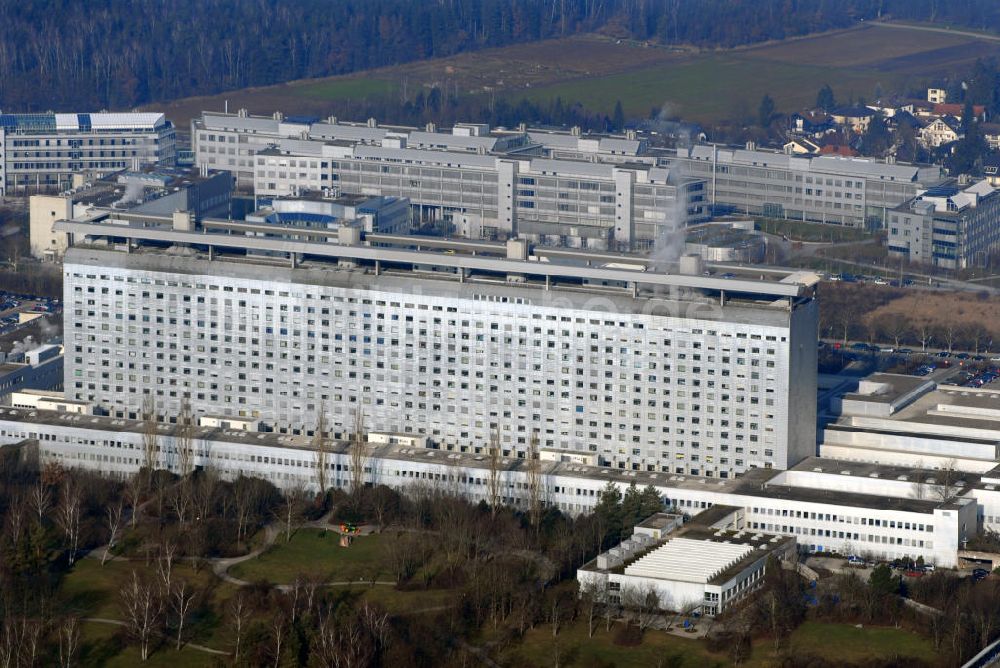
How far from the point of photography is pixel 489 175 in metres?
113

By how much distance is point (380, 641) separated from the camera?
61.6m

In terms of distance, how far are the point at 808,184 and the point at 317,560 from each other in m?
53.5

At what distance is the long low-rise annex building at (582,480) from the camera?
69.4 m

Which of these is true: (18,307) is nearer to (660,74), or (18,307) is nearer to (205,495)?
(205,495)

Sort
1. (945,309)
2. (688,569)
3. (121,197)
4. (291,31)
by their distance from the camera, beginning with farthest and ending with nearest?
(291,31)
(121,197)
(945,309)
(688,569)

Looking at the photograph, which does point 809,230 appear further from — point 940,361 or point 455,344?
point 455,344

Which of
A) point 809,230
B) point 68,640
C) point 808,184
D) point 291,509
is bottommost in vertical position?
point 68,640

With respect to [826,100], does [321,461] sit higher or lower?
lower

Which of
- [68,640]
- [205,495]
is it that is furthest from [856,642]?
[205,495]

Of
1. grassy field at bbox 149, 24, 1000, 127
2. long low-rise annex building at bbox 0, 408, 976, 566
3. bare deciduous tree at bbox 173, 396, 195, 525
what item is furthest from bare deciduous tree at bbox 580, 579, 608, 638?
grassy field at bbox 149, 24, 1000, 127

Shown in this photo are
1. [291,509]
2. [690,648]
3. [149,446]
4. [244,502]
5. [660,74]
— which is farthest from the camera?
[660,74]

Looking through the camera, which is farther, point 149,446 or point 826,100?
point 826,100

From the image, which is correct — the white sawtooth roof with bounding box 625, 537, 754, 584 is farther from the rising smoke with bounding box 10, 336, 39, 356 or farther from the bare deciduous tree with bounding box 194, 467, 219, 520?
the rising smoke with bounding box 10, 336, 39, 356

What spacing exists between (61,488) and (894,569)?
81.7 feet
